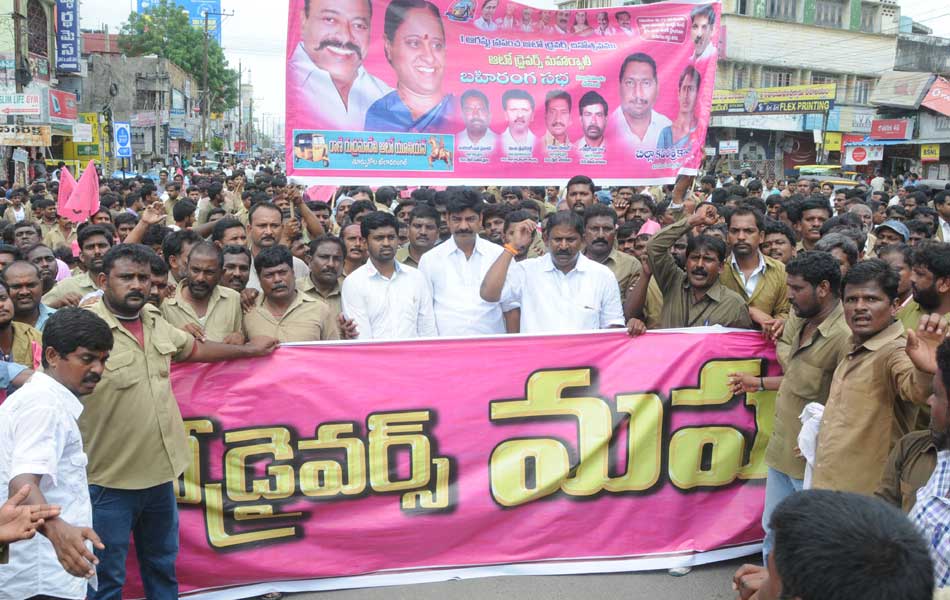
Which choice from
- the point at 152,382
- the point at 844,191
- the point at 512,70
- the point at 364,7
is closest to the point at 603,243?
the point at 512,70

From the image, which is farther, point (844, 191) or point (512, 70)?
point (844, 191)

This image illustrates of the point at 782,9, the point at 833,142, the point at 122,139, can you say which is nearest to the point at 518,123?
the point at 122,139

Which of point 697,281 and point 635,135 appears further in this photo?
point 635,135

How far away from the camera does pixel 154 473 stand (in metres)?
3.72

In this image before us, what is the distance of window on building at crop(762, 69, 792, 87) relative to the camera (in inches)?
2370

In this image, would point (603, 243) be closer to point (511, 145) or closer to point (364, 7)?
point (511, 145)

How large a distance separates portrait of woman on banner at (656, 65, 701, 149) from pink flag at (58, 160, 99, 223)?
5.54 metres

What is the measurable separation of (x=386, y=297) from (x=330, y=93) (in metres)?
1.48

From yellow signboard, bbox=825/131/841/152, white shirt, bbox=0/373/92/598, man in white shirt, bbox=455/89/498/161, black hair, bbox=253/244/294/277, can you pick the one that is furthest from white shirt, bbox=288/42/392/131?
yellow signboard, bbox=825/131/841/152

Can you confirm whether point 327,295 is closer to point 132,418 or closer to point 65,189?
point 132,418

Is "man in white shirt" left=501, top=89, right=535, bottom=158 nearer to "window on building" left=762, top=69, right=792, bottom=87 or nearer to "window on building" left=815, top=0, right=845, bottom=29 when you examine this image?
"window on building" left=762, top=69, right=792, bottom=87

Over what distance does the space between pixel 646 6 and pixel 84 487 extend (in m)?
4.78

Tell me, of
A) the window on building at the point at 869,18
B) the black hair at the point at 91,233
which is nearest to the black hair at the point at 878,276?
the black hair at the point at 91,233

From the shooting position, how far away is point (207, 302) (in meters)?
4.80
